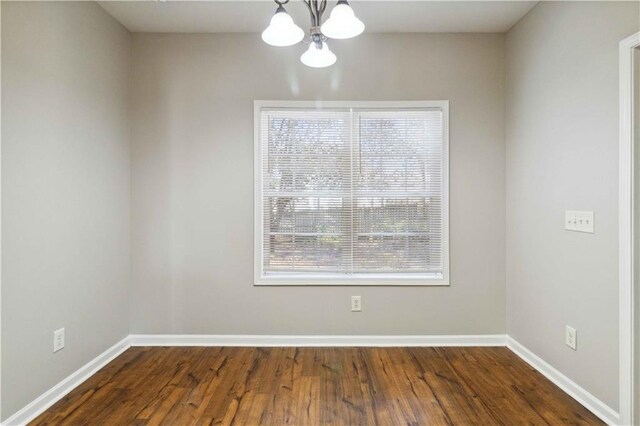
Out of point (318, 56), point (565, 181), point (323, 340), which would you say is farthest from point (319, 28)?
point (323, 340)

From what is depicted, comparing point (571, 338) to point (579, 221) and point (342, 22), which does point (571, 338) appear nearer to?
point (579, 221)

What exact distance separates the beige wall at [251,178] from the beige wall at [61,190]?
0.23 meters

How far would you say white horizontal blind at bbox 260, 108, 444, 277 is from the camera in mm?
2990

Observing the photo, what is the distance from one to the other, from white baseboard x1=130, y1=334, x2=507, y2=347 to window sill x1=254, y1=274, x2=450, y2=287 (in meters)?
0.47

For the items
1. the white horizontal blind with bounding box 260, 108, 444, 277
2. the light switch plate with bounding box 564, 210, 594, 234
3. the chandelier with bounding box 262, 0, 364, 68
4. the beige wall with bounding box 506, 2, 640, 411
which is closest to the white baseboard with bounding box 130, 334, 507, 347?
the beige wall with bounding box 506, 2, 640, 411

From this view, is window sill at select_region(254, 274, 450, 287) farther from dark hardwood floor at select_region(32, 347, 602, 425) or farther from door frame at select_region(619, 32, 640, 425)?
door frame at select_region(619, 32, 640, 425)

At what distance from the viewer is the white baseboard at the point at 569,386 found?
1.96 metres

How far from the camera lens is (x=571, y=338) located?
223 cm

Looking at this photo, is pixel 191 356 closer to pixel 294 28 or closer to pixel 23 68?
pixel 23 68

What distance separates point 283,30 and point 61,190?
1.81 m

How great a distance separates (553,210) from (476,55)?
4.96 ft

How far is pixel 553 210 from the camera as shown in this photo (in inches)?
94.8

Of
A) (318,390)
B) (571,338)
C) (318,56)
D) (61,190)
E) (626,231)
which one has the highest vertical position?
(318,56)

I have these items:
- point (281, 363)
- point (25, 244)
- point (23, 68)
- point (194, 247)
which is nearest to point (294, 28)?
point (23, 68)
